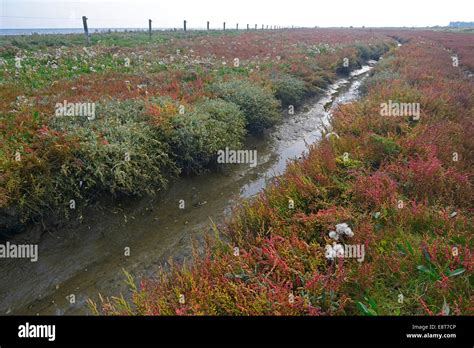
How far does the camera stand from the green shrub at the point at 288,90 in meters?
14.0

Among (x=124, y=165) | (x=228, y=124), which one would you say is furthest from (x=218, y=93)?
(x=124, y=165)

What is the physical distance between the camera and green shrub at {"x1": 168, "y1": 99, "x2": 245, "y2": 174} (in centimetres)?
790

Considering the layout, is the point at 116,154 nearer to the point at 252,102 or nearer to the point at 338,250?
the point at 338,250

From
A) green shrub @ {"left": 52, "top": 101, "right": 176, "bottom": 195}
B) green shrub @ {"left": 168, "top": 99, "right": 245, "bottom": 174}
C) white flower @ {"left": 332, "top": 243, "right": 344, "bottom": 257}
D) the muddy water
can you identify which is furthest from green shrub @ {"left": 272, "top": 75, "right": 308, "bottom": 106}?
white flower @ {"left": 332, "top": 243, "right": 344, "bottom": 257}

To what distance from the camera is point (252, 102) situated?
35.9ft

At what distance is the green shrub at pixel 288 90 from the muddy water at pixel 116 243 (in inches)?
236

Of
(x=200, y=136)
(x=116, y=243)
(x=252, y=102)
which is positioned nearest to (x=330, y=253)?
(x=116, y=243)

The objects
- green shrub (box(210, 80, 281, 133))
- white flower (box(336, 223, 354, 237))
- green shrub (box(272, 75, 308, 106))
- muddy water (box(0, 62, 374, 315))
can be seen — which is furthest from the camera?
green shrub (box(272, 75, 308, 106))

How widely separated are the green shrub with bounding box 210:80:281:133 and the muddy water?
8.45 feet

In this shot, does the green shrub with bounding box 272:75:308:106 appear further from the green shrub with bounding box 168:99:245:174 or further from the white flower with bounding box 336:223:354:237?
the white flower with bounding box 336:223:354:237

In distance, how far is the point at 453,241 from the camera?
14.3ft

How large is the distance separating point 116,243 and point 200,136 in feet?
10.8

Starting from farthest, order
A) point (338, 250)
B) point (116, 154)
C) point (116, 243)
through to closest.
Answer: point (116, 154) < point (116, 243) < point (338, 250)

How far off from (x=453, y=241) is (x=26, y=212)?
6759mm
